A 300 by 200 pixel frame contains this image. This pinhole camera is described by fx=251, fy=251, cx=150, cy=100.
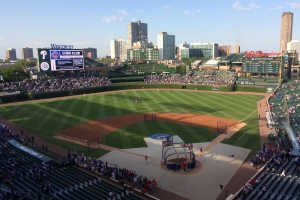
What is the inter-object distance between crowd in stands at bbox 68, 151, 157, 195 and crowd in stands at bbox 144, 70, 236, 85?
55.2 metres

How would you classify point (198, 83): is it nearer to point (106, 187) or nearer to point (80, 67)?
point (80, 67)

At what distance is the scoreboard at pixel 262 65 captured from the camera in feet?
222

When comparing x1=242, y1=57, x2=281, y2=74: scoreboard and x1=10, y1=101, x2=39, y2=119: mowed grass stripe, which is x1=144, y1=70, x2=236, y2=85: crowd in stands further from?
x1=10, y1=101, x2=39, y2=119: mowed grass stripe

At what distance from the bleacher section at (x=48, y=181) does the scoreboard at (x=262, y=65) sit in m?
63.2

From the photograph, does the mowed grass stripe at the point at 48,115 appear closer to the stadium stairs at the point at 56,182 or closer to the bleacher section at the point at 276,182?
the stadium stairs at the point at 56,182

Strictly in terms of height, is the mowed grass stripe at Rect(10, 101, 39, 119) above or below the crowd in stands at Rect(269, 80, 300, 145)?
below

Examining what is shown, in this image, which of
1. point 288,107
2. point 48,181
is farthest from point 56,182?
point 288,107

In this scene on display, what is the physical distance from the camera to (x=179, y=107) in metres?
46.5

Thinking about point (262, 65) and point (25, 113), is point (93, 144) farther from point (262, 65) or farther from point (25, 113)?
point (262, 65)

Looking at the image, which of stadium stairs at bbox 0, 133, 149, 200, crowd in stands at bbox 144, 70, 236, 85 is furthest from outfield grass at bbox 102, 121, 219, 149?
crowd in stands at bbox 144, 70, 236, 85

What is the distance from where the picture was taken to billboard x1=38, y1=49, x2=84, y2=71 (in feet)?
208

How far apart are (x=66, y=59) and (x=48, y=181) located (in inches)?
2140

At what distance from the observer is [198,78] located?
78062mm

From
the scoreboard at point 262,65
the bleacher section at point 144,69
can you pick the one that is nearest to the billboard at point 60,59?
the bleacher section at point 144,69
